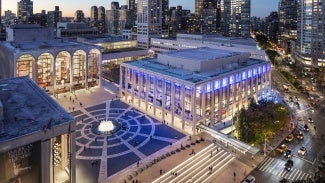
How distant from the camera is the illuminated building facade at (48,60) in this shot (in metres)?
87.9

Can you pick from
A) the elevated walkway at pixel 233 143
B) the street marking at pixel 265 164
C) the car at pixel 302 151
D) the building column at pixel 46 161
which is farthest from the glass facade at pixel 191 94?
the building column at pixel 46 161

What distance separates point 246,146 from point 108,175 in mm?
27640

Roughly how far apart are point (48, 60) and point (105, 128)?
128 feet

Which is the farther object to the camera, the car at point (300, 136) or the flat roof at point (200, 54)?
the flat roof at point (200, 54)

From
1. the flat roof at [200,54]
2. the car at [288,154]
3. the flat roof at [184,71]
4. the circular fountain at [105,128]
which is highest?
the flat roof at [200,54]

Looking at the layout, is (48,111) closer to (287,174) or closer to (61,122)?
(61,122)

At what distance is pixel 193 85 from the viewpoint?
218 feet

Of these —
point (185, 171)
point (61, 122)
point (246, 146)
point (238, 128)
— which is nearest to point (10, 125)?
point (61, 122)

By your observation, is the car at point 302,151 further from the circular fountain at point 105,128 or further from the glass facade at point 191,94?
the circular fountain at point 105,128

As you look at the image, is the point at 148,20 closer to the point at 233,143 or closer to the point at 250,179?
the point at 233,143

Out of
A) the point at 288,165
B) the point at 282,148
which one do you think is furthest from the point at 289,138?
the point at 288,165

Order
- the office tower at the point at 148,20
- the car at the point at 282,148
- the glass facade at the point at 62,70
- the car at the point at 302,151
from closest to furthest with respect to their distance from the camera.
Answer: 1. the car at the point at 302,151
2. the car at the point at 282,148
3. the glass facade at the point at 62,70
4. the office tower at the point at 148,20

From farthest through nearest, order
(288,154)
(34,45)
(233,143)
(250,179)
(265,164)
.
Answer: (34,45) → (233,143) → (288,154) → (265,164) → (250,179)

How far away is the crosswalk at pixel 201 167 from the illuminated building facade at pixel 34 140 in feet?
57.4
